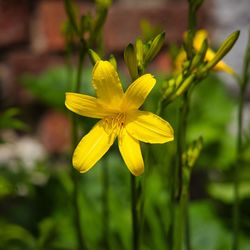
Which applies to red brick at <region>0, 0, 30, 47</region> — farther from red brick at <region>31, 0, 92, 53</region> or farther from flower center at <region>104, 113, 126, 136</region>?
flower center at <region>104, 113, 126, 136</region>

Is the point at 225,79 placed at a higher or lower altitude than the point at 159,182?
higher

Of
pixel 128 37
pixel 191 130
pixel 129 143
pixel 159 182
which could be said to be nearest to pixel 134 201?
pixel 129 143

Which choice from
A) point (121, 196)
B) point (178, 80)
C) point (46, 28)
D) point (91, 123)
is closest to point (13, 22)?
point (46, 28)

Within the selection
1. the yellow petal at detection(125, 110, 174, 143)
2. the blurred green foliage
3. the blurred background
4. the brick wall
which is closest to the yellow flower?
the yellow petal at detection(125, 110, 174, 143)

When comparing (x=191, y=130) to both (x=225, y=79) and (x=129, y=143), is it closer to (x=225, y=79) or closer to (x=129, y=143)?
(x=225, y=79)

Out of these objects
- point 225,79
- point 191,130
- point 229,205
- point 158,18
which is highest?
point 158,18

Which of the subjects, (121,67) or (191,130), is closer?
(191,130)
